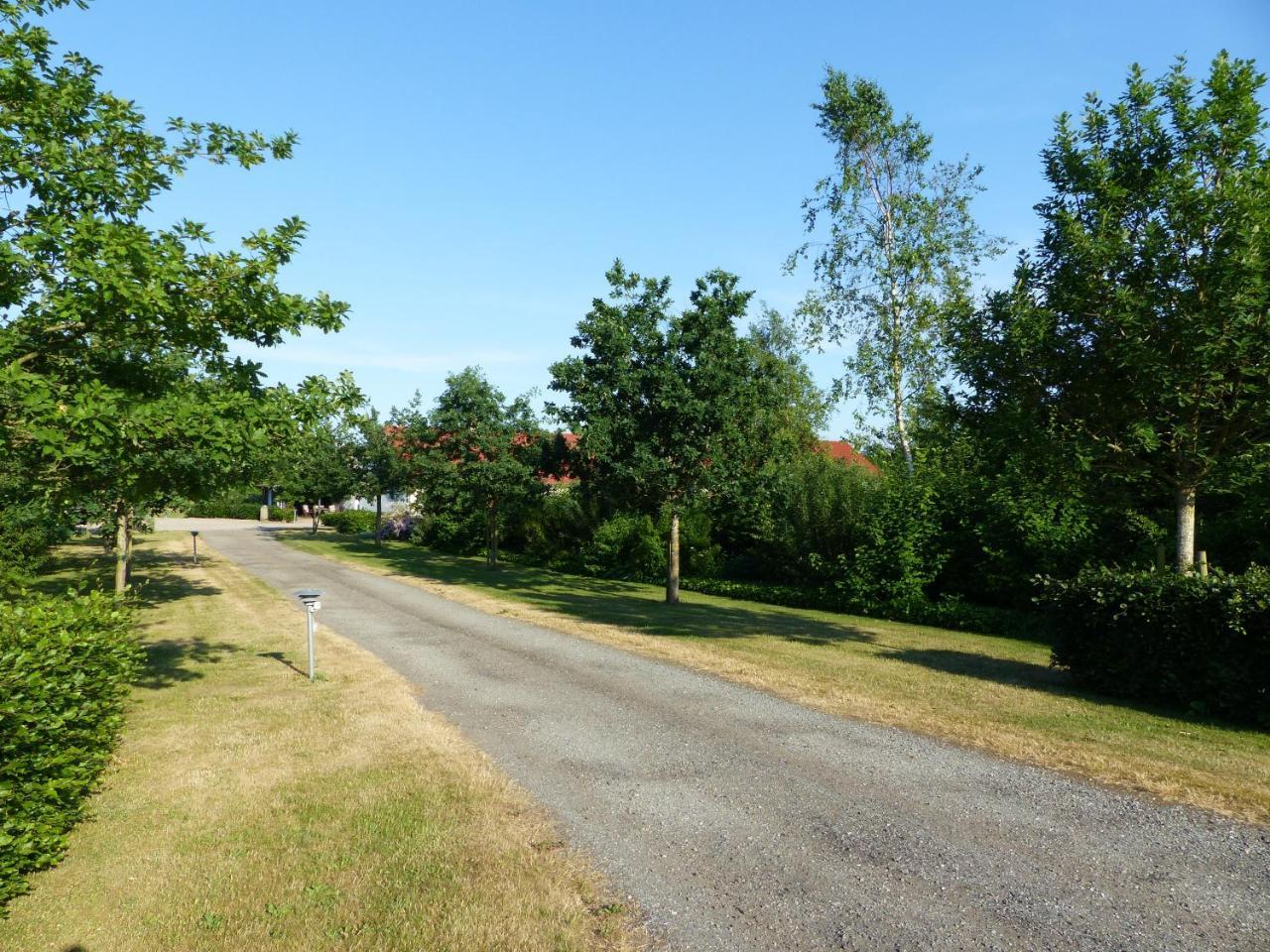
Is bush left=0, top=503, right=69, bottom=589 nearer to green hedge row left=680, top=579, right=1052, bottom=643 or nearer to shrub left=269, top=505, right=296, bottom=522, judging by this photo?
green hedge row left=680, top=579, right=1052, bottom=643

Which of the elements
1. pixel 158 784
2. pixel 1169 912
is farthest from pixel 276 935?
pixel 1169 912

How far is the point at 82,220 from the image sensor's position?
259 inches

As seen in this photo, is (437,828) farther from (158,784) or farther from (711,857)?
(158,784)

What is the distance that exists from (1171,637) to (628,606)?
1268 cm

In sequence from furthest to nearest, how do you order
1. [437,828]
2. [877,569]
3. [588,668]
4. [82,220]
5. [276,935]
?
[877,569] < [588,668] < [82,220] < [437,828] < [276,935]

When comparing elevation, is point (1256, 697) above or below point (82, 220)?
below

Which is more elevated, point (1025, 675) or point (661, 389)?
point (661, 389)

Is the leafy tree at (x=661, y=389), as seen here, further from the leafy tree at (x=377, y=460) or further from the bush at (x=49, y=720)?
the leafy tree at (x=377, y=460)

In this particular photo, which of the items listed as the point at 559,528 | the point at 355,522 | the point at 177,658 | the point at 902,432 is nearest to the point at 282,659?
the point at 177,658

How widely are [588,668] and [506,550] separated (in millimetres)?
25227

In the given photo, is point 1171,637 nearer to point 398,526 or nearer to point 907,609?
point 907,609

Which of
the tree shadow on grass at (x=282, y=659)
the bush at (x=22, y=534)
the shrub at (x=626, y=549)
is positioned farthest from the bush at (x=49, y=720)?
the shrub at (x=626, y=549)

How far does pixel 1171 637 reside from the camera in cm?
943

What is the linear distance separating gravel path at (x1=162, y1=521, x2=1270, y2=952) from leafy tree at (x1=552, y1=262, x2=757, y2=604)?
9.89m
